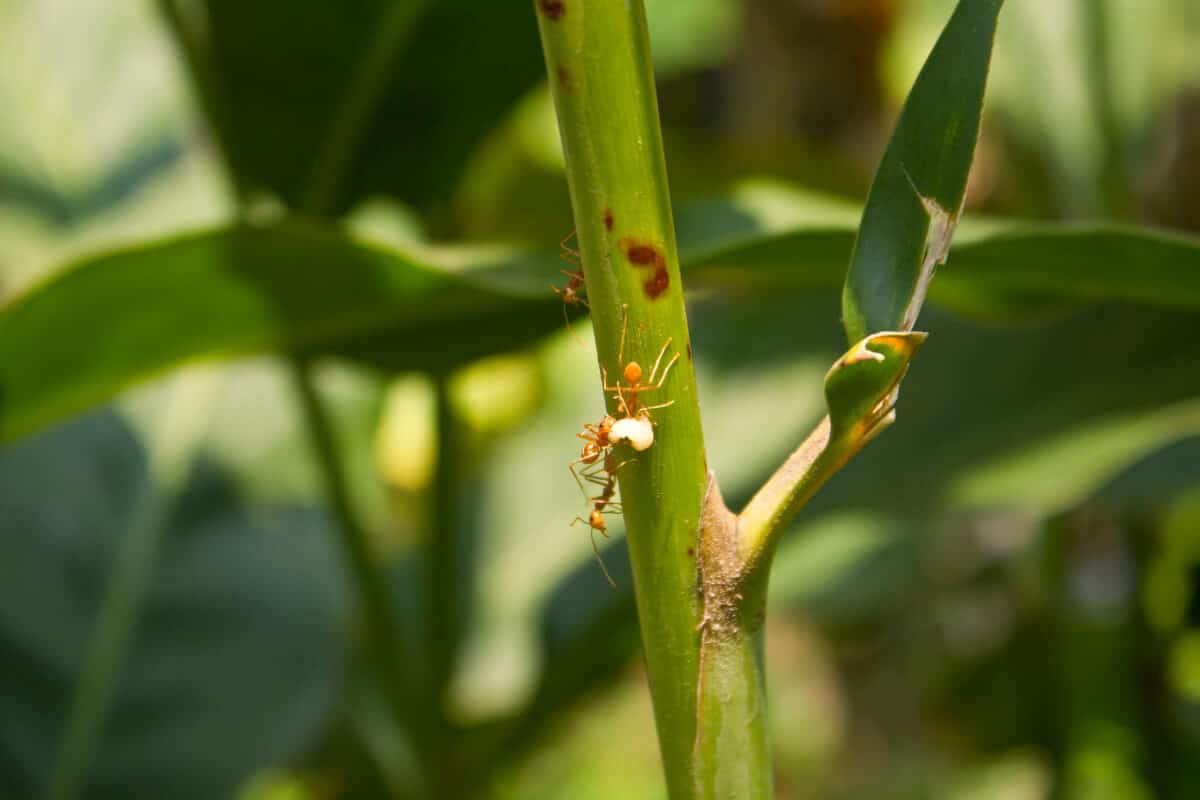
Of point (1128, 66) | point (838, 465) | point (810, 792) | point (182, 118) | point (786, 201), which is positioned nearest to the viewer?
point (838, 465)

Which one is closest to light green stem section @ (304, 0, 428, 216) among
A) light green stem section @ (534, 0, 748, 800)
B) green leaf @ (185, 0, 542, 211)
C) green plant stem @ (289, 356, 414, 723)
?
green leaf @ (185, 0, 542, 211)

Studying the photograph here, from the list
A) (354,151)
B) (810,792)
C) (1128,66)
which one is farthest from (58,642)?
(810,792)

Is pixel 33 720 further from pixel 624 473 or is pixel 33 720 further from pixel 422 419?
pixel 624 473

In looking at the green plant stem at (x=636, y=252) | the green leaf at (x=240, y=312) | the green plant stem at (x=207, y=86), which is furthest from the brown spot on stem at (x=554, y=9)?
the green plant stem at (x=207, y=86)

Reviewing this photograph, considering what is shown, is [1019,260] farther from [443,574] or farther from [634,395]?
[443,574]

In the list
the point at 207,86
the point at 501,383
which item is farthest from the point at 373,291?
→ the point at 501,383

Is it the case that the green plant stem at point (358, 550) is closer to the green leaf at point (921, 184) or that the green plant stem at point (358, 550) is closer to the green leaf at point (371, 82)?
the green leaf at point (371, 82)
